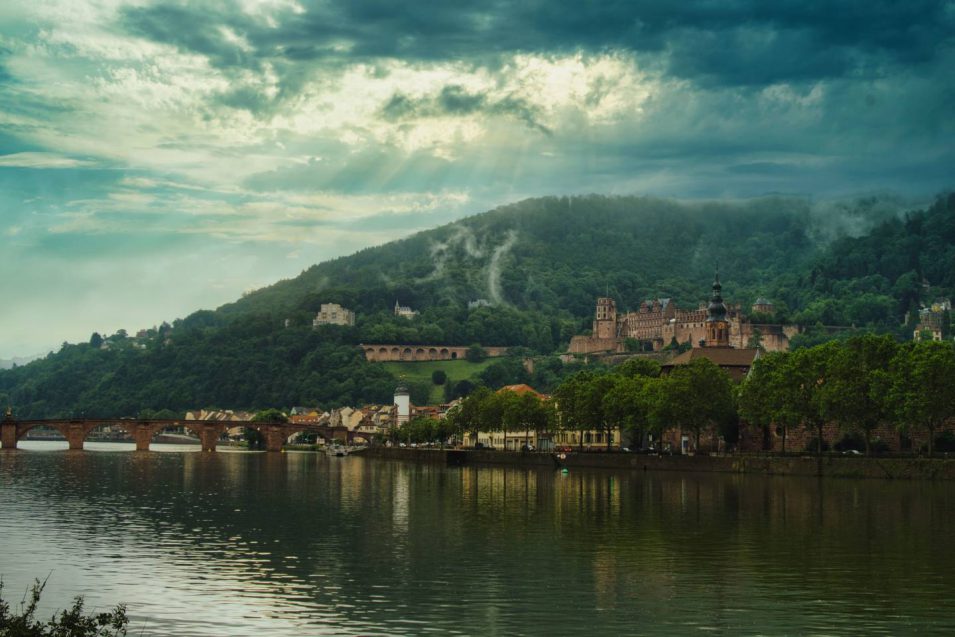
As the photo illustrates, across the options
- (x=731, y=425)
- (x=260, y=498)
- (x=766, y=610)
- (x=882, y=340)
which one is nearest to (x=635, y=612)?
(x=766, y=610)

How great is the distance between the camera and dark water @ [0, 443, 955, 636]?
3130 centimetres

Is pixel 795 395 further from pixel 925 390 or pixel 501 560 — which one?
pixel 501 560

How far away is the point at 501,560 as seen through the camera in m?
41.7

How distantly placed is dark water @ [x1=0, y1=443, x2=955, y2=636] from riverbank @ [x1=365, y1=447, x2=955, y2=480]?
8805mm

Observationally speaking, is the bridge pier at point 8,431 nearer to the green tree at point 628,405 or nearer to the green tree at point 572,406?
the green tree at point 572,406

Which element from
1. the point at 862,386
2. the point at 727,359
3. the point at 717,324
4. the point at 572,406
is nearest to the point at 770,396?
the point at 862,386

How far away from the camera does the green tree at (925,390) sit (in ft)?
282

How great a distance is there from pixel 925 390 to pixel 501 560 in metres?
53.6

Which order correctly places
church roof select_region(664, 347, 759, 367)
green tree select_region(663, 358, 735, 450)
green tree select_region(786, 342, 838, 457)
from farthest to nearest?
1. church roof select_region(664, 347, 759, 367)
2. green tree select_region(663, 358, 735, 450)
3. green tree select_region(786, 342, 838, 457)

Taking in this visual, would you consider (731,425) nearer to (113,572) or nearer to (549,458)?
(549,458)

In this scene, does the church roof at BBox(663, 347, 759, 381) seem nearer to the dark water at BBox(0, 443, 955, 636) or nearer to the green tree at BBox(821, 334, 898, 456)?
the green tree at BBox(821, 334, 898, 456)

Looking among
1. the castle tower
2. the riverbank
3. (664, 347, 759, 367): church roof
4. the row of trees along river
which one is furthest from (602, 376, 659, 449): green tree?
the castle tower

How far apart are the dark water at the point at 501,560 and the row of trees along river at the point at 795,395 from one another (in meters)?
12.4

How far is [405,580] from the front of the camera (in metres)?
37.2
